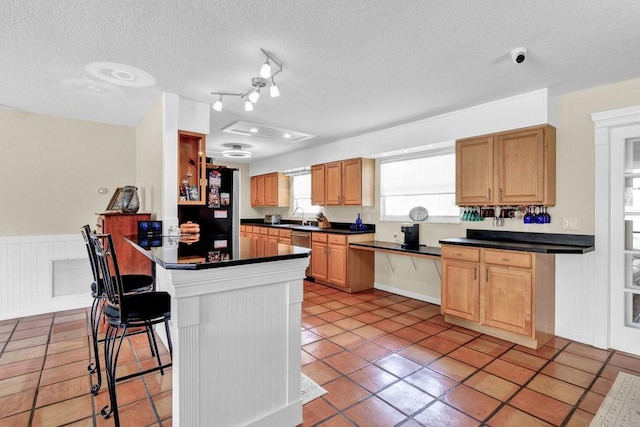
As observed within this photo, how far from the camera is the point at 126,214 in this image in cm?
342

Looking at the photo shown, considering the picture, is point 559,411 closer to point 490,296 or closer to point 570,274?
point 490,296

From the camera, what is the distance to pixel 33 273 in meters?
3.92

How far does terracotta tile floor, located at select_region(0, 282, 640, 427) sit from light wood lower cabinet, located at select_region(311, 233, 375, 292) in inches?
49.1

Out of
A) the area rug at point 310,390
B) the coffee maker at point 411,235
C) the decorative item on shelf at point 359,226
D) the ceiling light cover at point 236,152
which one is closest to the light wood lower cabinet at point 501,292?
the coffee maker at point 411,235

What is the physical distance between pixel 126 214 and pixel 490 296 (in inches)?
151

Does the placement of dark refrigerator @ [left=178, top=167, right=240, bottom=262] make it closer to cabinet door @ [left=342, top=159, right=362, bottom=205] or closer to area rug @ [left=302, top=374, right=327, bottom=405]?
area rug @ [left=302, top=374, right=327, bottom=405]

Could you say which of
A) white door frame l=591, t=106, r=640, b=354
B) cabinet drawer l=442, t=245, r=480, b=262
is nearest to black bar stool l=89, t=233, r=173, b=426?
cabinet drawer l=442, t=245, r=480, b=262

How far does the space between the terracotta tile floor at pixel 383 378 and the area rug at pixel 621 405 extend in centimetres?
5

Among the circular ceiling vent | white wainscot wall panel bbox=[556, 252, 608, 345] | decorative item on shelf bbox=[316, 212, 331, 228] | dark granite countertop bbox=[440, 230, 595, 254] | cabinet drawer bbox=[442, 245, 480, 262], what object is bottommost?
white wainscot wall panel bbox=[556, 252, 608, 345]

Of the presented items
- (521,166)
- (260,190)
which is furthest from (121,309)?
(260,190)

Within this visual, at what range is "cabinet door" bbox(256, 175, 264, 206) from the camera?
294 inches

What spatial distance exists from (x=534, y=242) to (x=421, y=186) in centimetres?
162

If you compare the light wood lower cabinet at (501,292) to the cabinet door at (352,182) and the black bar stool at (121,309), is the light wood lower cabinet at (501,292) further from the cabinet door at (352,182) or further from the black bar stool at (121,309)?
the black bar stool at (121,309)

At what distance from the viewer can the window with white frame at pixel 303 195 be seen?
6.76m
